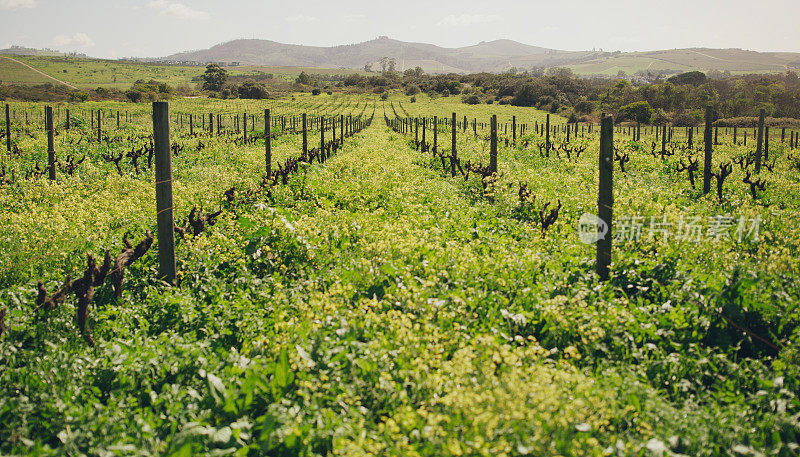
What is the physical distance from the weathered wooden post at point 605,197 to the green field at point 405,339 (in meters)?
0.24

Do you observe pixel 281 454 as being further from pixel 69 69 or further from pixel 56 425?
pixel 69 69

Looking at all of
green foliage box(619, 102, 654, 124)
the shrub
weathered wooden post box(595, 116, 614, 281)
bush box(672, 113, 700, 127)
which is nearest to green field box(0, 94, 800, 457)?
weathered wooden post box(595, 116, 614, 281)

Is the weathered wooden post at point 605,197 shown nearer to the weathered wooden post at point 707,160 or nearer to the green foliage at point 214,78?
the weathered wooden post at point 707,160

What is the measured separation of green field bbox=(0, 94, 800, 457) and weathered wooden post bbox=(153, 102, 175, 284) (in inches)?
10.9

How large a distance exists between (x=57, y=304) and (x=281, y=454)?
10.4 feet

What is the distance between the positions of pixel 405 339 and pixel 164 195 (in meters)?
4.05

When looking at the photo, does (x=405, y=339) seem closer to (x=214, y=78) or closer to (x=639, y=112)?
(x=639, y=112)

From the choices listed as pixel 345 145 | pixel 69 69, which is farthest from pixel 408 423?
pixel 69 69

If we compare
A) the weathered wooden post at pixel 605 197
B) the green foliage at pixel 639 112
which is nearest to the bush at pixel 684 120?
the green foliage at pixel 639 112

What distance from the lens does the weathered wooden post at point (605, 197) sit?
22.2 feet

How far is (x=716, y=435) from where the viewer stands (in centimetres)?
374

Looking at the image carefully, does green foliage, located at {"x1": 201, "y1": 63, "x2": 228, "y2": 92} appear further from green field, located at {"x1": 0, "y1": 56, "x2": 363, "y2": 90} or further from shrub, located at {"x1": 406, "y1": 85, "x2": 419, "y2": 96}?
shrub, located at {"x1": 406, "y1": 85, "x2": 419, "y2": 96}

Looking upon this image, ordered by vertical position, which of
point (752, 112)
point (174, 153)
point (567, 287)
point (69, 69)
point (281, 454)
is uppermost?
point (69, 69)

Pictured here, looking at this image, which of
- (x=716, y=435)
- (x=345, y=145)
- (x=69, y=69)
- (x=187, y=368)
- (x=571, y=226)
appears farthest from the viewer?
(x=69, y=69)
